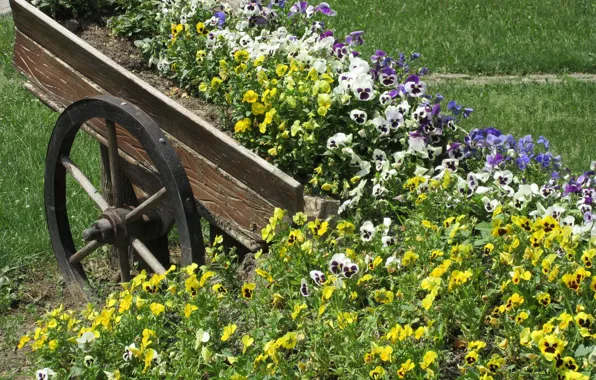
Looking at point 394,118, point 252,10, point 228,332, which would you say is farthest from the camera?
point 252,10

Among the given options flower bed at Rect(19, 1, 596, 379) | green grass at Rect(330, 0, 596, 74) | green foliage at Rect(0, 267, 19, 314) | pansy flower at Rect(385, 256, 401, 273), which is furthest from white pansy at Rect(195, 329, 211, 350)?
green grass at Rect(330, 0, 596, 74)

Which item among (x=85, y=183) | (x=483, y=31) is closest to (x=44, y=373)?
(x=85, y=183)

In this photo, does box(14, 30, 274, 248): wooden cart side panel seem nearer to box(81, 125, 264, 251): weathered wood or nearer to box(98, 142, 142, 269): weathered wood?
box(81, 125, 264, 251): weathered wood

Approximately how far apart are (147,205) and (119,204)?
355mm

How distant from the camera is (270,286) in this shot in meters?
3.09

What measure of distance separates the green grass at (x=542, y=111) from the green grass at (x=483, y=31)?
52cm

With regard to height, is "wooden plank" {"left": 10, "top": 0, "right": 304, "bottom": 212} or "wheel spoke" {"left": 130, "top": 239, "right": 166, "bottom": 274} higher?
"wooden plank" {"left": 10, "top": 0, "right": 304, "bottom": 212}

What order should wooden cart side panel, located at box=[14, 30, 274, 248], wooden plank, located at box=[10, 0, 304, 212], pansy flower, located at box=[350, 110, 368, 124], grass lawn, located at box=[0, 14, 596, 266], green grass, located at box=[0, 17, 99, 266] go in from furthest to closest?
grass lawn, located at box=[0, 14, 596, 266] → green grass, located at box=[0, 17, 99, 266] → pansy flower, located at box=[350, 110, 368, 124] → wooden cart side panel, located at box=[14, 30, 274, 248] → wooden plank, located at box=[10, 0, 304, 212]

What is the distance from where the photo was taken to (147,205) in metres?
3.62

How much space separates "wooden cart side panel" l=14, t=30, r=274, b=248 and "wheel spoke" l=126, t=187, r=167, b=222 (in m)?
0.16

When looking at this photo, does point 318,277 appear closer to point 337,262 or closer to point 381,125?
point 337,262

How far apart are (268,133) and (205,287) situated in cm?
81

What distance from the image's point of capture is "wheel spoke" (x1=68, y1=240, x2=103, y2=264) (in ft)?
12.6

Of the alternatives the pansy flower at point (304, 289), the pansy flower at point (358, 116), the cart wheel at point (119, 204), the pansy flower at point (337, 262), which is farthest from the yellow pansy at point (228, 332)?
the pansy flower at point (358, 116)
